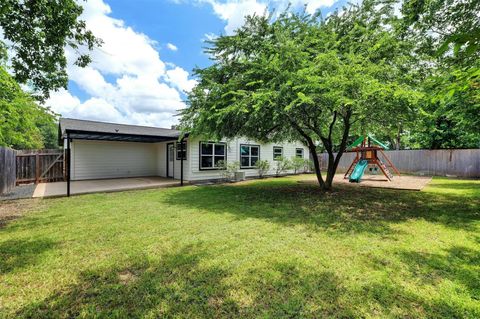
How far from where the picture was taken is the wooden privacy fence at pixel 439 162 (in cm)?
1341

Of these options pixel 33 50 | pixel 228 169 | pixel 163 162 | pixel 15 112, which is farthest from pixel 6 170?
pixel 228 169

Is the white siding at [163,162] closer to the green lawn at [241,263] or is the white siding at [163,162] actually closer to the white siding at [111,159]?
the white siding at [111,159]

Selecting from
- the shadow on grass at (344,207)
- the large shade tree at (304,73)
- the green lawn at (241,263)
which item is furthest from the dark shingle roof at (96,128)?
the green lawn at (241,263)

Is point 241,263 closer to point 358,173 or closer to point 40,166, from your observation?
point 358,173

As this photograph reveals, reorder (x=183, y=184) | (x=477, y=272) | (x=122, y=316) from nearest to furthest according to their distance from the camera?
(x=122, y=316)
(x=477, y=272)
(x=183, y=184)

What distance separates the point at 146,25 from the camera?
9.28m

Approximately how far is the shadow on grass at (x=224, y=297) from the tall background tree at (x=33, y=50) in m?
4.19

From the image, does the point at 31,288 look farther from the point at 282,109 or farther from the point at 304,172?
the point at 304,172

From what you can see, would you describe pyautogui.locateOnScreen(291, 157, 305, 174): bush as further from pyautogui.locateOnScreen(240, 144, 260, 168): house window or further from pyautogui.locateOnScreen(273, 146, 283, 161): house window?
pyautogui.locateOnScreen(240, 144, 260, 168): house window

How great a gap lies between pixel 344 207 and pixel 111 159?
40.2 feet

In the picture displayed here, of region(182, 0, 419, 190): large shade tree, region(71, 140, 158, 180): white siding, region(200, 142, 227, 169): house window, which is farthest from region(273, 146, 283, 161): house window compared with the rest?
region(71, 140, 158, 180): white siding

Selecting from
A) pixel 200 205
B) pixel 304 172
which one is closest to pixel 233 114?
pixel 200 205

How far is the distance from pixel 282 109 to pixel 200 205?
3567 millimetres

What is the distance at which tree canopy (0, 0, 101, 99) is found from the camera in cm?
464
